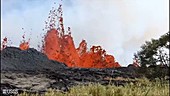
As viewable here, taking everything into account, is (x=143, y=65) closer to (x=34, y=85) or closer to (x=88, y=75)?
(x=88, y=75)

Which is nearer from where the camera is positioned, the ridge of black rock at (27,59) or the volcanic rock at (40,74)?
the volcanic rock at (40,74)

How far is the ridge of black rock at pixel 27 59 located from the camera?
1622cm

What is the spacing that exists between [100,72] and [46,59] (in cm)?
447

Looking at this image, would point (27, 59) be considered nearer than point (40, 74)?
No

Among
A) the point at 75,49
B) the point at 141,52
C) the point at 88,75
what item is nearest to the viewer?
the point at 88,75

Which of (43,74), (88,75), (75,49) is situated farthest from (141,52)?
(75,49)

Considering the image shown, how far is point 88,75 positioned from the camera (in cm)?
1327

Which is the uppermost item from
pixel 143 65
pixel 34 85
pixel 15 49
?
pixel 15 49

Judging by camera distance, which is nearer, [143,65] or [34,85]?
[34,85]

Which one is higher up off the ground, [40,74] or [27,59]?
[27,59]

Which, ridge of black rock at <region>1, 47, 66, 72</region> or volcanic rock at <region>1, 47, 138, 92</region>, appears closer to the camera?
volcanic rock at <region>1, 47, 138, 92</region>

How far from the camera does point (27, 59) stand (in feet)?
56.8

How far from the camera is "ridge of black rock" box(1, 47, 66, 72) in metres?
16.2

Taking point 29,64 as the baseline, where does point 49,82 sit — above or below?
below
